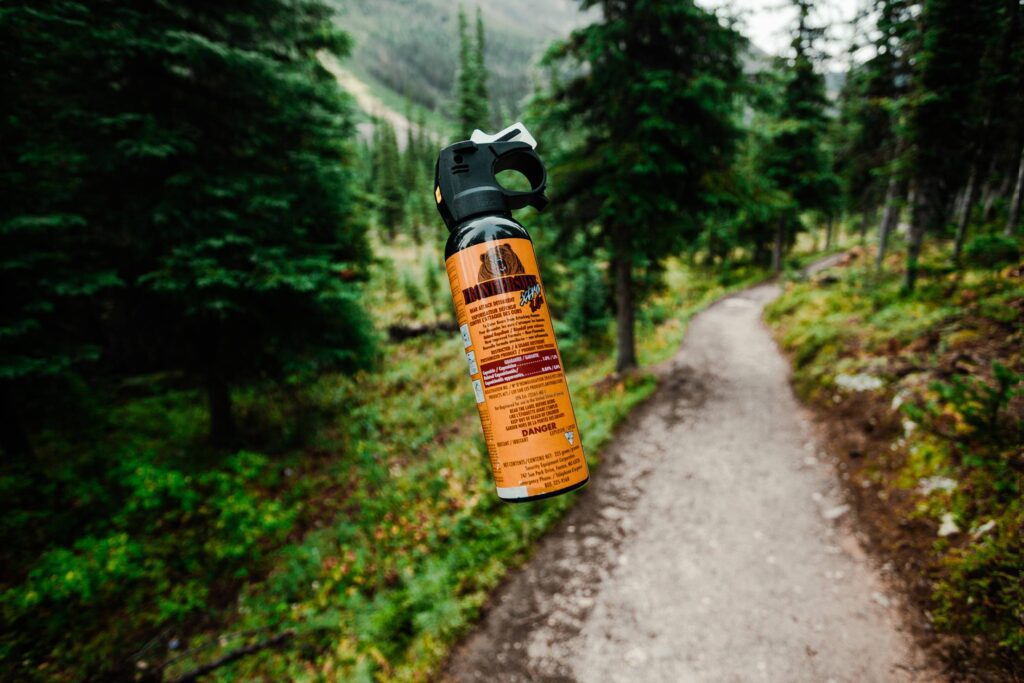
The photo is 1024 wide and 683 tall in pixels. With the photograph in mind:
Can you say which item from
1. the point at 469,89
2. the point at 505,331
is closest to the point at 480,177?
the point at 505,331

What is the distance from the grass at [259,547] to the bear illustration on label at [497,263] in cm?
442

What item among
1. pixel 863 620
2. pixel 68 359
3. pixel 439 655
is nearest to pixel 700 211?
pixel 863 620

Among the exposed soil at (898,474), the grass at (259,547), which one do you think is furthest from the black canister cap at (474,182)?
the exposed soil at (898,474)

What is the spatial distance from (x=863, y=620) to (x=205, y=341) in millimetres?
10934

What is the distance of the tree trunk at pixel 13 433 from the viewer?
21.2 ft

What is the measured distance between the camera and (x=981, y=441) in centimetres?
453

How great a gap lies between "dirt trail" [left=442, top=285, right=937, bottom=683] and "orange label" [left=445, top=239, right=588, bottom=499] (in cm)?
333

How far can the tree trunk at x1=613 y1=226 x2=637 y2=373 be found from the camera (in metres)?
9.18

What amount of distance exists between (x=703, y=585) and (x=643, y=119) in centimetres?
812

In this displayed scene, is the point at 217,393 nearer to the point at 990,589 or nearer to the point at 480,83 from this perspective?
the point at 990,589

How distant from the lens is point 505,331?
2.01 m

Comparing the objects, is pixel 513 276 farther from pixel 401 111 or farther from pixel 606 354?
pixel 401 111

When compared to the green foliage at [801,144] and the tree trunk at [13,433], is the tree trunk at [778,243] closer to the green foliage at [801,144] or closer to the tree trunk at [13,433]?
the green foliage at [801,144]

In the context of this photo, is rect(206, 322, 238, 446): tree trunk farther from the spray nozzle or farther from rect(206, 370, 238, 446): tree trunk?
the spray nozzle
